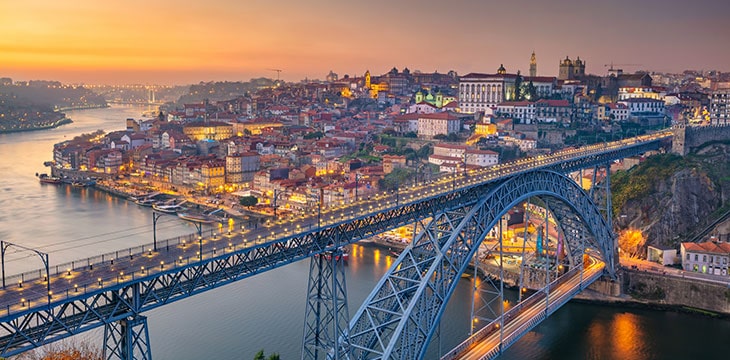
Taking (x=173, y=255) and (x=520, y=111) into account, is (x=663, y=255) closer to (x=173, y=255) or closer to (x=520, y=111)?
Answer: (x=173, y=255)

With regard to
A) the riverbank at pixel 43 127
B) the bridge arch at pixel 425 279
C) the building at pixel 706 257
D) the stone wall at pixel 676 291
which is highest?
the riverbank at pixel 43 127

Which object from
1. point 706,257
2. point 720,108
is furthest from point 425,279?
point 720,108

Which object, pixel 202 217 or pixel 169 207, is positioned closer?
pixel 202 217

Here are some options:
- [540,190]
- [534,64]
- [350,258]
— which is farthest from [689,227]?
[534,64]

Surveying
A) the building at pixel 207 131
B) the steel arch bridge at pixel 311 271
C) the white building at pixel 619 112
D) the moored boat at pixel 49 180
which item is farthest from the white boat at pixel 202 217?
the white building at pixel 619 112

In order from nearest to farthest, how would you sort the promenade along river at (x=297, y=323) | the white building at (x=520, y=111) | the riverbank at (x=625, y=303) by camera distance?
1. the promenade along river at (x=297, y=323)
2. the riverbank at (x=625, y=303)
3. the white building at (x=520, y=111)

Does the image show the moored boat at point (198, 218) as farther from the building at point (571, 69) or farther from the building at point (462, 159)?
the building at point (571, 69)

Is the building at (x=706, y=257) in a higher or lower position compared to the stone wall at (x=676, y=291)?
higher
